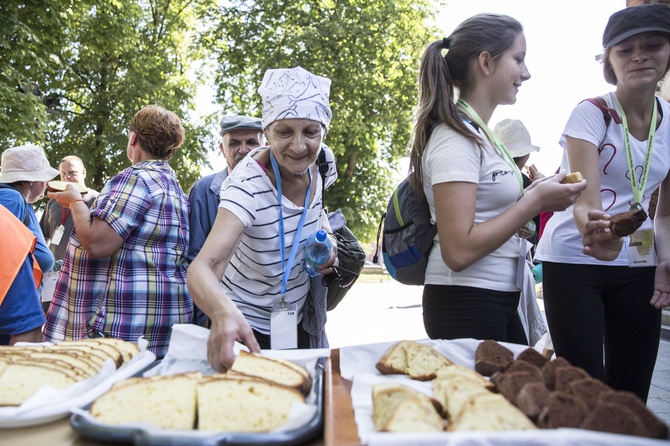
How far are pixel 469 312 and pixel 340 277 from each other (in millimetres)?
678

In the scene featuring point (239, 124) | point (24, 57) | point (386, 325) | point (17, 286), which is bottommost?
point (386, 325)

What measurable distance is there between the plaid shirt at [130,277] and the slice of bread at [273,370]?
4.73 feet

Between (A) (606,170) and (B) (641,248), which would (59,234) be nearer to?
(A) (606,170)

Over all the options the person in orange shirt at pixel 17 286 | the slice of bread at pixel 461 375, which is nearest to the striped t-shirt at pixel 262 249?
the slice of bread at pixel 461 375

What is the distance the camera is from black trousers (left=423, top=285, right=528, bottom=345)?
213 cm

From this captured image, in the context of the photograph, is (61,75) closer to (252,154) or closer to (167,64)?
(167,64)

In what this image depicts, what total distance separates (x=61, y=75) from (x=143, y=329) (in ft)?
51.8

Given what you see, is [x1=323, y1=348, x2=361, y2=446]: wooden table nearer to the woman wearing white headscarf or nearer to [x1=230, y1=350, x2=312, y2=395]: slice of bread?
[x1=230, y1=350, x2=312, y2=395]: slice of bread

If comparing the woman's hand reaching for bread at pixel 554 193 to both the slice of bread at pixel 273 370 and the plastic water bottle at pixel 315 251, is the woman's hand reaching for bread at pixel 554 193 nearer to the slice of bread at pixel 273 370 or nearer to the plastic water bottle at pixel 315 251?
the plastic water bottle at pixel 315 251

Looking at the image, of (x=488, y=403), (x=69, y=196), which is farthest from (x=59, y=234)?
(x=488, y=403)

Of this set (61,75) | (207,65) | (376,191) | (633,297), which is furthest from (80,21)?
(633,297)

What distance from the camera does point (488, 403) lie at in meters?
1.24

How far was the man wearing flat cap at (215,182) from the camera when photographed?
12.1ft

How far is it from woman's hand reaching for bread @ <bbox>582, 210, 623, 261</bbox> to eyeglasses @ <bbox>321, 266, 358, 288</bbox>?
1.01m
